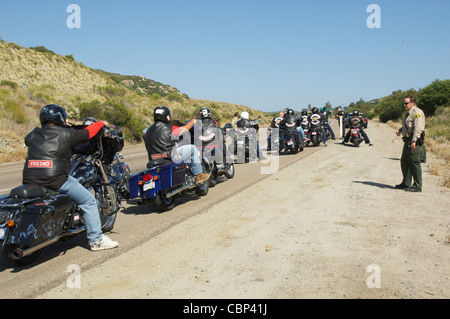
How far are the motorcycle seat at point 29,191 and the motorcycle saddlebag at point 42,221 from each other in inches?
3.8

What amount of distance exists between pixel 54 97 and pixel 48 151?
101ft

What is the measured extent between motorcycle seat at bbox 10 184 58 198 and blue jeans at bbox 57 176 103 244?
0.21m

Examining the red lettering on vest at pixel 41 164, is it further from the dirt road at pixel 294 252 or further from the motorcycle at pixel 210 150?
the motorcycle at pixel 210 150

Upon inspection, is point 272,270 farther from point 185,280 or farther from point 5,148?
point 5,148

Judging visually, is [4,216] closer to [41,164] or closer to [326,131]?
[41,164]

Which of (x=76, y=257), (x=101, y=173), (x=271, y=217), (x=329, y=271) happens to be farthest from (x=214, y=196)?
(x=329, y=271)

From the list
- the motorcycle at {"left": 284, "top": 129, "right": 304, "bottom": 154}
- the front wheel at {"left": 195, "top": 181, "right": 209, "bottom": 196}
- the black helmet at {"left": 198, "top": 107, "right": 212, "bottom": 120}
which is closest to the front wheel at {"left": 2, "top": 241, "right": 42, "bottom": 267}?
the front wheel at {"left": 195, "top": 181, "right": 209, "bottom": 196}

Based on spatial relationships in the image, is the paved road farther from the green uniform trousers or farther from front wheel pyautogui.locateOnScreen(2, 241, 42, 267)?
the green uniform trousers

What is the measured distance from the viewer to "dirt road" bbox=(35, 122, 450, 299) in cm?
408

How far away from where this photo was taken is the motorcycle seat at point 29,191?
14.8ft

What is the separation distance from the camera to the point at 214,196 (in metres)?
8.60

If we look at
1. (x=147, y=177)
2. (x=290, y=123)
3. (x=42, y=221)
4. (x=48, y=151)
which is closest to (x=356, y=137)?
(x=290, y=123)

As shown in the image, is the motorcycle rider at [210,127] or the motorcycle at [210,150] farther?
the motorcycle rider at [210,127]

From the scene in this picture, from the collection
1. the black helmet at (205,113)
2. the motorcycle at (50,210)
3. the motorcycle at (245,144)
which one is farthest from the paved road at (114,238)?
the motorcycle at (245,144)
